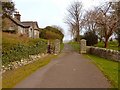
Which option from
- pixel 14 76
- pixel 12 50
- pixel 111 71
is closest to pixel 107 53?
pixel 111 71

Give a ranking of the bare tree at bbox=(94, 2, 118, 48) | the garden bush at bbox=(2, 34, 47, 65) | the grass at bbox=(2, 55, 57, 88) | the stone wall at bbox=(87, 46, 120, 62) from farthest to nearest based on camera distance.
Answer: the bare tree at bbox=(94, 2, 118, 48) < the stone wall at bbox=(87, 46, 120, 62) < the garden bush at bbox=(2, 34, 47, 65) < the grass at bbox=(2, 55, 57, 88)

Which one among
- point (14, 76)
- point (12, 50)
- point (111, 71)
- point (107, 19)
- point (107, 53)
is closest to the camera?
point (14, 76)

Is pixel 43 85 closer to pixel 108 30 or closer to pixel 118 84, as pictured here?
pixel 118 84

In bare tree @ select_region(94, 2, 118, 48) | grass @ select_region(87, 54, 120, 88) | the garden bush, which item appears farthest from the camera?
bare tree @ select_region(94, 2, 118, 48)

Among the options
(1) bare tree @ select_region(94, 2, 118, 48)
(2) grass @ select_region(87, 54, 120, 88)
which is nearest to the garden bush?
(2) grass @ select_region(87, 54, 120, 88)

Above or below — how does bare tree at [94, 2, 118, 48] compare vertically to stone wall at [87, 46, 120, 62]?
above

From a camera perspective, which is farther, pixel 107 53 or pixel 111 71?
pixel 107 53

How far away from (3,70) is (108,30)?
29.1 metres

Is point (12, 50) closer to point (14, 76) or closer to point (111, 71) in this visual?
point (14, 76)

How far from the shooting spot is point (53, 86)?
11359mm

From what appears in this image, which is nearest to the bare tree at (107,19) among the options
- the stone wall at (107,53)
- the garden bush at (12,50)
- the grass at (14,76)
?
the stone wall at (107,53)

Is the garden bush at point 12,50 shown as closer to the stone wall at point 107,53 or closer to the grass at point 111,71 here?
the grass at point 111,71

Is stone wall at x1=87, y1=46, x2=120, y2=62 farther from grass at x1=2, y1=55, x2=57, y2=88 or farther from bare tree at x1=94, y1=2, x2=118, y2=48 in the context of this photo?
grass at x1=2, y1=55, x2=57, y2=88

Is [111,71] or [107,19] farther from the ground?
[107,19]
